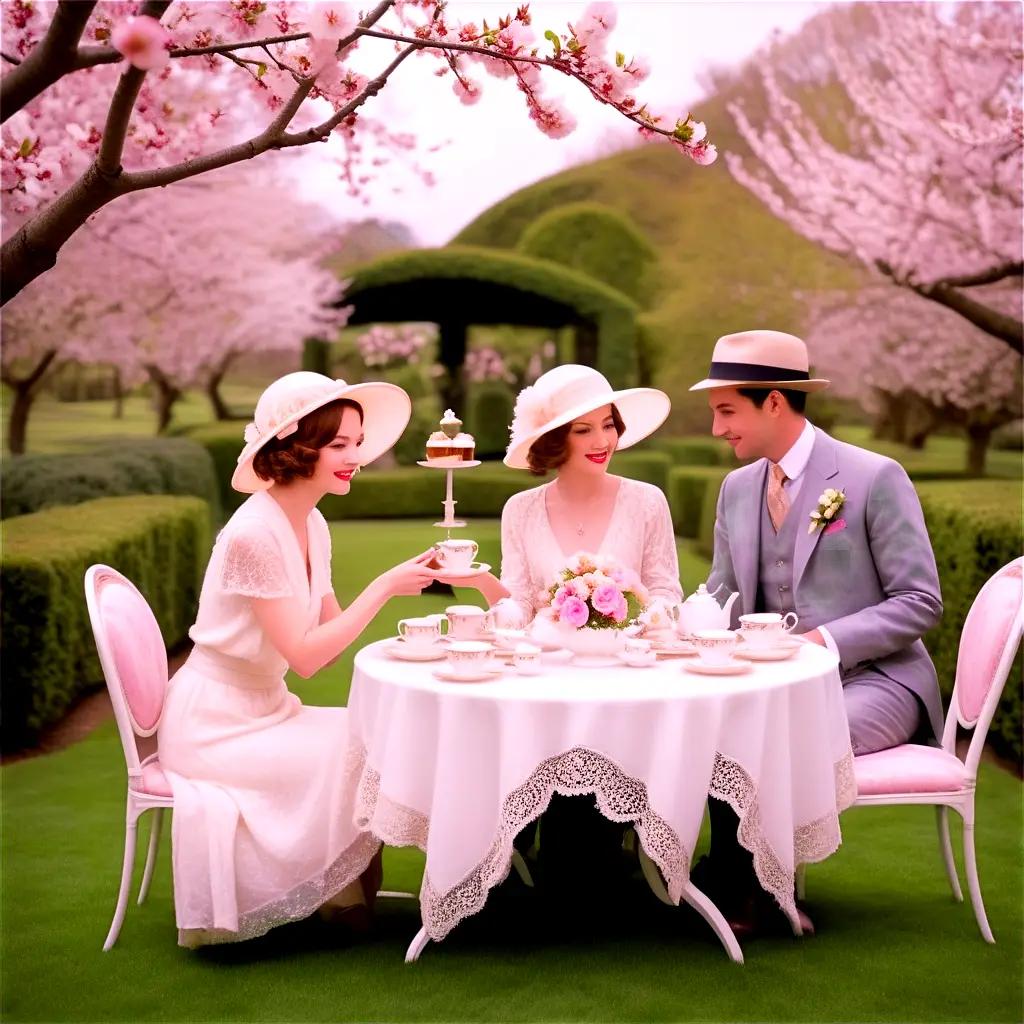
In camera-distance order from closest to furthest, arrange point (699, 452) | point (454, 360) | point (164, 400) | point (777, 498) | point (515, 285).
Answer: point (777, 498), point (515, 285), point (699, 452), point (164, 400), point (454, 360)

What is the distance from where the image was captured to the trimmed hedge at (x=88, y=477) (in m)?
9.95

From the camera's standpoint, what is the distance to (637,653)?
3416mm

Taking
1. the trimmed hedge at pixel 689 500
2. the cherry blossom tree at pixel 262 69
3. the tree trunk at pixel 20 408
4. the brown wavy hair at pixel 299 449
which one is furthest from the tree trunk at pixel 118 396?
the brown wavy hair at pixel 299 449

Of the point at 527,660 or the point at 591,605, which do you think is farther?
the point at 591,605

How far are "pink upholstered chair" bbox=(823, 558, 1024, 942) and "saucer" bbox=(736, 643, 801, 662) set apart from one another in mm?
377

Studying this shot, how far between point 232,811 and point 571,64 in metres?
2.10

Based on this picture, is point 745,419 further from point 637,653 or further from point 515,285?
point 515,285

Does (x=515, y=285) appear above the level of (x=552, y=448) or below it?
above

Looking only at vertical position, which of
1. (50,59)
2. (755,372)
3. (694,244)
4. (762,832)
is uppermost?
(694,244)

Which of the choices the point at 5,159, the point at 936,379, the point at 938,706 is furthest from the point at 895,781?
the point at 936,379

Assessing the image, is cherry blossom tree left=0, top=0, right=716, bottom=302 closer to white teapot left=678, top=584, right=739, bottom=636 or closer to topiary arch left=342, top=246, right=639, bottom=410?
white teapot left=678, top=584, right=739, bottom=636

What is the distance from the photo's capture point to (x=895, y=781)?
3.50 metres

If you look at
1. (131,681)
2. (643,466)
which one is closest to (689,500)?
(643,466)

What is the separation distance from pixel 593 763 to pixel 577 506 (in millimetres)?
1222
